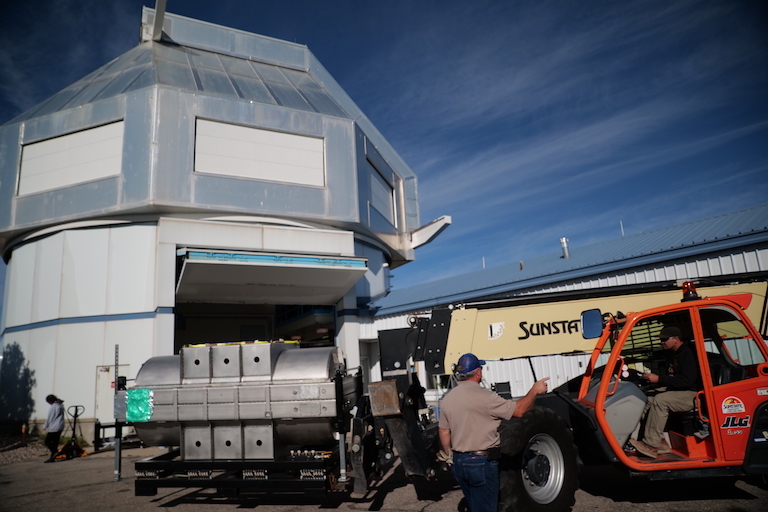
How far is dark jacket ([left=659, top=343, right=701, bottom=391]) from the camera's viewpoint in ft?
19.4

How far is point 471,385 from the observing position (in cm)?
438

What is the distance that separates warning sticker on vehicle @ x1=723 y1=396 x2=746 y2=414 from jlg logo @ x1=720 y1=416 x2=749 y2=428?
8 centimetres

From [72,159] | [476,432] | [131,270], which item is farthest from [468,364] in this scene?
[72,159]

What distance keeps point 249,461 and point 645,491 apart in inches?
208

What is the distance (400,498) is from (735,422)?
4.27m

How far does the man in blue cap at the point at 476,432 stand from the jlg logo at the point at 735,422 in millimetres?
2799

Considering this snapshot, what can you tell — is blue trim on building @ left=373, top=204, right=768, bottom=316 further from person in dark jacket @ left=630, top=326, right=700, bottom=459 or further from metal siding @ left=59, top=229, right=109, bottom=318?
metal siding @ left=59, top=229, right=109, bottom=318

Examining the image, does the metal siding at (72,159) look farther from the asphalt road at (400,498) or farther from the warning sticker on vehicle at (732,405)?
the warning sticker on vehicle at (732,405)

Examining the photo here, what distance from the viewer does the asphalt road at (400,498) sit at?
5945 millimetres

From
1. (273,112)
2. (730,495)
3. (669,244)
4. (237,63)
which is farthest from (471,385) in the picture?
(237,63)

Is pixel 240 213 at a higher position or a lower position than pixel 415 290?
higher

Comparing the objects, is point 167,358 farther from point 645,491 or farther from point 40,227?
point 40,227

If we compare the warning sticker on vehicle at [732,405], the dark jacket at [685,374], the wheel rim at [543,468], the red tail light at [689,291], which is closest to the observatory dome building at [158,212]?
the wheel rim at [543,468]

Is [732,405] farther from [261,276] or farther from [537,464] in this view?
[261,276]
